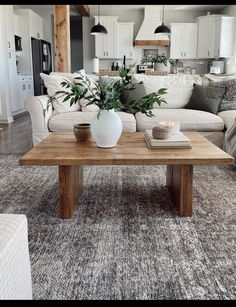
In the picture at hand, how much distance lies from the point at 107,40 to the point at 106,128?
6998 millimetres

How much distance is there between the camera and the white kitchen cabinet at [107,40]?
8.46 meters

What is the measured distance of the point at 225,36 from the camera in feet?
25.1

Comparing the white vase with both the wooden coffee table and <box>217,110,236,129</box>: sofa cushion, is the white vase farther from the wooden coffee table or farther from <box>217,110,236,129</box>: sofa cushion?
<box>217,110,236,129</box>: sofa cushion

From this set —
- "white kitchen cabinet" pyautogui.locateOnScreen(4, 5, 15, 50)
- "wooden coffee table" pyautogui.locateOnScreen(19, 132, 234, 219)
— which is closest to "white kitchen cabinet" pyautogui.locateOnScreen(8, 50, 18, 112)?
"white kitchen cabinet" pyautogui.locateOnScreen(4, 5, 15, 50)

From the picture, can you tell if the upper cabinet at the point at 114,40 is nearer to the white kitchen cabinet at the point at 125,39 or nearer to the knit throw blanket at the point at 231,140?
the white kitchen cabinet at the point at 125,39

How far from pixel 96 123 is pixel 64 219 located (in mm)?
662

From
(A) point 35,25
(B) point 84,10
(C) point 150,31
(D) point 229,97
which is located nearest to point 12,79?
(A) point 35,25

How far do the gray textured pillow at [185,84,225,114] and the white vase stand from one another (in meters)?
2.02

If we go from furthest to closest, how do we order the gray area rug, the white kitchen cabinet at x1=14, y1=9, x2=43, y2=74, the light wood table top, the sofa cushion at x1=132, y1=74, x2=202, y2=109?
the white kitchen cabinet at x1=14, y1=9, x2=43, y2=74 → the sofa cushion at x1=132, y1=74, x2=202, y2=109 → the light wood table top → the gray area rug

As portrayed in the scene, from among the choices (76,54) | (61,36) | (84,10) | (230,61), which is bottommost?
(230,61)

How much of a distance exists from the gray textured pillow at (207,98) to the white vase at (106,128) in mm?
2017

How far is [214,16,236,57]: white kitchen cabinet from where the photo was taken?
7556 millimetres

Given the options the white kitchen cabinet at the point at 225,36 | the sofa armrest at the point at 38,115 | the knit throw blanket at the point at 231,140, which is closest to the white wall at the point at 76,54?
the white kitchen cabinet at the point at 225,36

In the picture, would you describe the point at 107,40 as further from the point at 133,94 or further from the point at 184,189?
the point at 184,189
